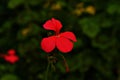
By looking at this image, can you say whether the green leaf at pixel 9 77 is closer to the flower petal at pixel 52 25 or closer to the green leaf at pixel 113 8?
the green leaf at pixel 113 8

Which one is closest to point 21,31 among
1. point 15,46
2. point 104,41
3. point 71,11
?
point 15,46

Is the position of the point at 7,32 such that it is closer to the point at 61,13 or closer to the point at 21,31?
the point at 21,31

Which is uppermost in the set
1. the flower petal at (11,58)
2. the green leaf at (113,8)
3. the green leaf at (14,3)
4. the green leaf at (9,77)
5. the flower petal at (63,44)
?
the flower petal at (63,44)

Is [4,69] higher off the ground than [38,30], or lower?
lower

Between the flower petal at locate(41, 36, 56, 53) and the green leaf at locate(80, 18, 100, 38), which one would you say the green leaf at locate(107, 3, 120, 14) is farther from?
the flower petal at locate(41, 36, 56, 53)

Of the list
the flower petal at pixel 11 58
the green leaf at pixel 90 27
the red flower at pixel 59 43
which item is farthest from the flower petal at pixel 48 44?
the green leaf at pixel 90 27

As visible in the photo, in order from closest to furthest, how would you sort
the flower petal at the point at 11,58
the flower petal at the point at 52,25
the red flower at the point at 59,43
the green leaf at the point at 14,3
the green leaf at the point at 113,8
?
the red flower at the point at 59,43 → the flower petal at the point at 52,25 → the flower petal at the point at 11,58 → the green leaf at the point at 113,8 → the green leaf at the point at 14,3

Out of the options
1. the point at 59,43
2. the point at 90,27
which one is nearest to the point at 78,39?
the point at 90,27
